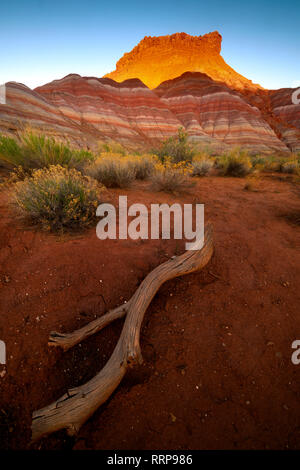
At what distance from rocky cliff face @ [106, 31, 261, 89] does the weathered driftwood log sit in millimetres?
66625

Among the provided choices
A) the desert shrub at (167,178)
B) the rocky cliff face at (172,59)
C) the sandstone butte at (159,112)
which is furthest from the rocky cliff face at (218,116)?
the desert shrub at (167,178)

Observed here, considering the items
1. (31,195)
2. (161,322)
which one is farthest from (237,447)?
(31,195)

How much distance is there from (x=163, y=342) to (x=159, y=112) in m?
36.1

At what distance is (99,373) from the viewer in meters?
1.35

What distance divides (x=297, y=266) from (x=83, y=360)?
9.12 feet

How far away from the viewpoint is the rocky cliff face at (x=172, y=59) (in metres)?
56.4

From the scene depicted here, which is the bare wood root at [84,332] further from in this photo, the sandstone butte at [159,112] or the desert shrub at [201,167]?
the sandstone butte at [159,112]

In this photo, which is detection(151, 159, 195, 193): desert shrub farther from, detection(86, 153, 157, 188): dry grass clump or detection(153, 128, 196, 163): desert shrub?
detection(153, 128, 196, 163): desert shrub

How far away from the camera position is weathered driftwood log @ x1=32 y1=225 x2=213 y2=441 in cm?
118

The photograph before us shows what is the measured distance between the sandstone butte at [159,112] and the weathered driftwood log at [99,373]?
709 inches

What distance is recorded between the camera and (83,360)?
5.05 feet

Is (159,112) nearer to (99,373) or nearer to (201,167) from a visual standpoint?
(201,167)

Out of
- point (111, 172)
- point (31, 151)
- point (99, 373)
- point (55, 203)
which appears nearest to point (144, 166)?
point (111, 172)

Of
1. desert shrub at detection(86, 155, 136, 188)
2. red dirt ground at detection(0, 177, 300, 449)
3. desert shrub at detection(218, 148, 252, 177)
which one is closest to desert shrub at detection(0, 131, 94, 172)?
desert shrub at detection(86, 155, 136, 188)
